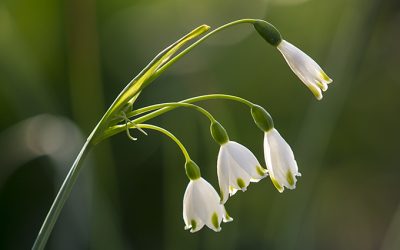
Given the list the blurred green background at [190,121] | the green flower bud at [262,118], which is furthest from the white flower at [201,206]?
the blurred green background at [190,121]

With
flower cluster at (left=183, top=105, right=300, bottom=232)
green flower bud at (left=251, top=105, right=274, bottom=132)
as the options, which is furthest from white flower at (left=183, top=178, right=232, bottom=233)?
green flower bud at (left=251, top=105, right=274, bottom=132)

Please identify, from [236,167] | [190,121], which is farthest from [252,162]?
[190,121]


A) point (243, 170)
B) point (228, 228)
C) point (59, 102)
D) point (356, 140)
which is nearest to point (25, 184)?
point (59, 102)

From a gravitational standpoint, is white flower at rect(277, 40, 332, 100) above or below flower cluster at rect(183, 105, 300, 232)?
above

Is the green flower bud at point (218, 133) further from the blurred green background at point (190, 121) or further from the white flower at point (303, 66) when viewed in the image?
the blurred green background at point (190, 121)

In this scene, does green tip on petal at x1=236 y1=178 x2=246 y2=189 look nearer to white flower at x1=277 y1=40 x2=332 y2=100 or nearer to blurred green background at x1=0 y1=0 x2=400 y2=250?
white flower at x1=277 y1=40 x2=332 y2=100

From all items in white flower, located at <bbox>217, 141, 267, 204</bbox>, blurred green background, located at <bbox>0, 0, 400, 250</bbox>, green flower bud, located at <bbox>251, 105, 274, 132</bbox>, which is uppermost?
green flower bud, located at <bbox>251, 105, 274, 132</bbox>
